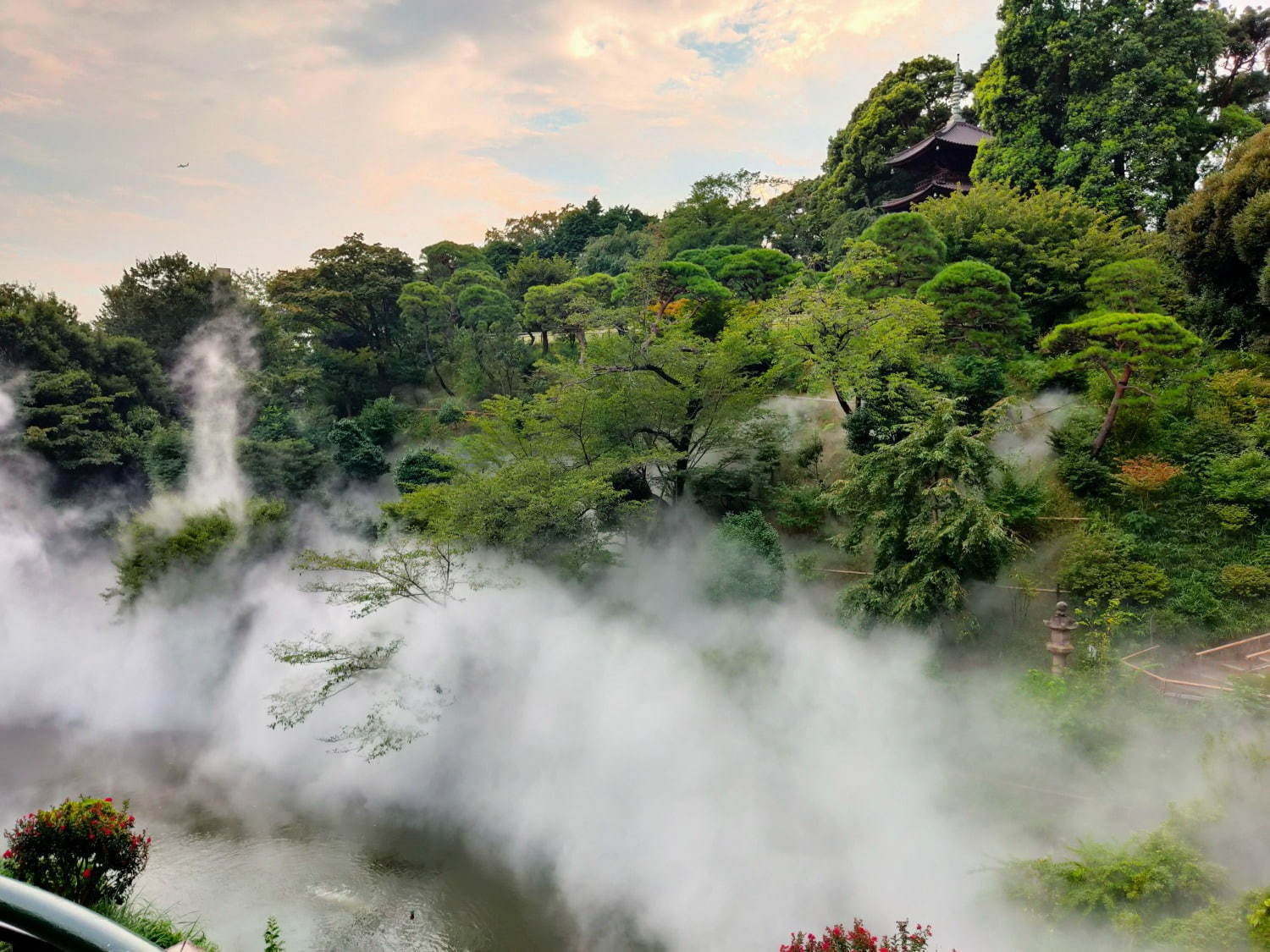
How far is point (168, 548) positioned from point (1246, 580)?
2157 centimetres

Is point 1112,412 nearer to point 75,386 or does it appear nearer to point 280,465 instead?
point 280,465

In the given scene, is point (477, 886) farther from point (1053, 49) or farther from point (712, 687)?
point (1053, 49)

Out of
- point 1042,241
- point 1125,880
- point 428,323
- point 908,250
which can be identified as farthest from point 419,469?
point 1042,241

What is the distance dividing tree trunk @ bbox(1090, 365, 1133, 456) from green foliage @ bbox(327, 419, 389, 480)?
20.1 m

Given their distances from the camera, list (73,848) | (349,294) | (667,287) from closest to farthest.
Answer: (73,848), (667,287), (349,294)

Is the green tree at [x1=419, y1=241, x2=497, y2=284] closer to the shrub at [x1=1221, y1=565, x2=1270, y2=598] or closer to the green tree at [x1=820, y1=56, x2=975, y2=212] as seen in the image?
the green tree at [x1=820, y1=56, x2=975, y2=212]

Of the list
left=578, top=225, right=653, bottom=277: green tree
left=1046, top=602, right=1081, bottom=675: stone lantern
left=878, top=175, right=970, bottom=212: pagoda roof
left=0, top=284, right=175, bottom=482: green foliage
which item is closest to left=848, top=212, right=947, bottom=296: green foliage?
left=878, top=175, right=970, bottom=212: pagoda roof

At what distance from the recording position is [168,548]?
16250mm

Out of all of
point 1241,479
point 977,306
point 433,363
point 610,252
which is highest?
point 610,252

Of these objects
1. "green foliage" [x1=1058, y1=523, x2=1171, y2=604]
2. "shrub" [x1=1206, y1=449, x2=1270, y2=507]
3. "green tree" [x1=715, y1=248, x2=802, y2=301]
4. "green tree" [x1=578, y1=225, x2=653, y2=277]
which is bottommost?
"green foliage" [x1=1058, y1=523, x2=1171, y2=604]

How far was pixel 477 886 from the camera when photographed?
10430mm

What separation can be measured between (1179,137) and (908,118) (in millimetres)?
11951

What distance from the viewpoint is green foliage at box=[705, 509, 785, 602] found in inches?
567

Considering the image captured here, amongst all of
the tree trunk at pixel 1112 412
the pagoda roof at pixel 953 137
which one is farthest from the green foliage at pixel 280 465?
the pagoda roof at pixel 953 137
